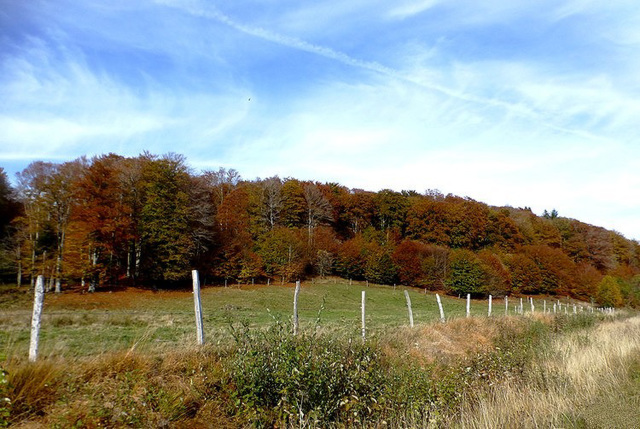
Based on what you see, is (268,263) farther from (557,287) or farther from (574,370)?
(557,287)

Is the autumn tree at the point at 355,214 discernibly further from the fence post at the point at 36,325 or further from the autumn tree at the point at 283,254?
the fence post at the point at 36,325

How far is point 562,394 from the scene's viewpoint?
6.20 metres

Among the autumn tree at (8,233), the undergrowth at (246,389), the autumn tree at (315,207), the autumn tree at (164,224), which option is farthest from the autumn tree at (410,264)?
the undergrowth at (246,389)

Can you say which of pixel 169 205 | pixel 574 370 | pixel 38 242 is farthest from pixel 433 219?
pixel 574 370

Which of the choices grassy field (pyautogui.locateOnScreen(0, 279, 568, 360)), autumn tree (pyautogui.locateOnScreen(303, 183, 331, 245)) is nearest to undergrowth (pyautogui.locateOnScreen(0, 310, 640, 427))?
grassy field (pyautogui.locateOnScreen(0, 279, 568, 360))

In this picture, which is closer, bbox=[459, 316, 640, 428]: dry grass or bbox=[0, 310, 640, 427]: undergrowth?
bbox=[0, 310, 640, 427]: undergrowth

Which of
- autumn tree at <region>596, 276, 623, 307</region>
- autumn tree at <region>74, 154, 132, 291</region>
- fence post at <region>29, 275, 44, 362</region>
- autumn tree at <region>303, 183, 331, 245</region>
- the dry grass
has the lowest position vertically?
autumn tree at <region>596, 276, 623, 307</region>

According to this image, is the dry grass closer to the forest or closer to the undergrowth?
the undergrowth

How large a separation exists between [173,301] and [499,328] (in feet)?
92.6

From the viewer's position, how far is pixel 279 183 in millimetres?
63062

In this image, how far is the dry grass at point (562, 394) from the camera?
16.0ft

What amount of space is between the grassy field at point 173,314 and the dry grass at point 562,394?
253cm

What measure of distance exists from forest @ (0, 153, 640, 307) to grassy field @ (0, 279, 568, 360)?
3.52m

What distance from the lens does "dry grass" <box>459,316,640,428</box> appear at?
4875mm
